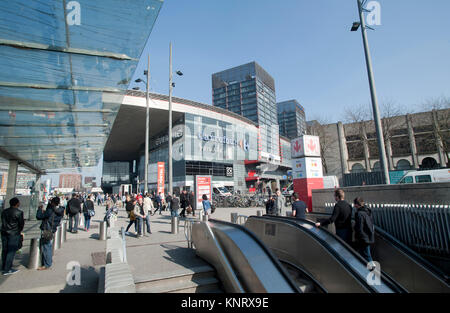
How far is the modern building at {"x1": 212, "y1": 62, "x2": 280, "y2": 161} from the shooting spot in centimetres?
10988

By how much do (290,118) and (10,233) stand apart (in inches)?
5751

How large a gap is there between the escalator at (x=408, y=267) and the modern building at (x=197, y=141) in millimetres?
29679

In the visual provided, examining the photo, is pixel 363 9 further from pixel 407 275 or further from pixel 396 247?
pixel 407 275

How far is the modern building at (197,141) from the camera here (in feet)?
131

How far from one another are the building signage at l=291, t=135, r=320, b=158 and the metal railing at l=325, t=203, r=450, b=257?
13.9 feet

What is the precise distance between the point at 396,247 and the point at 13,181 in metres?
18.8

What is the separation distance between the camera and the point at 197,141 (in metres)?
41.8

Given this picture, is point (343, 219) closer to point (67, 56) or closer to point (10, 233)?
point (67, 56)

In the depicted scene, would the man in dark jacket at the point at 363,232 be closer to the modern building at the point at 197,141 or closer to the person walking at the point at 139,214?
the person walking at the point at 139,214

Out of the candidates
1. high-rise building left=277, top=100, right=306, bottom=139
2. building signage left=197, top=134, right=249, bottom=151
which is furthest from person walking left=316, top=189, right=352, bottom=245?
high-rise building left=277, top=100, right=306, bottom=139

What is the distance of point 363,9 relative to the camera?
32.0ft

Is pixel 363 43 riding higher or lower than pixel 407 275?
higher

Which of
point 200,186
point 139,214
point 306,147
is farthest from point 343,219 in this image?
point 200,186
